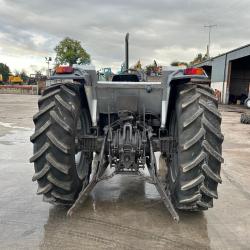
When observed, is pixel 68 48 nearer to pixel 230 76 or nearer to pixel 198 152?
pixel 230 76

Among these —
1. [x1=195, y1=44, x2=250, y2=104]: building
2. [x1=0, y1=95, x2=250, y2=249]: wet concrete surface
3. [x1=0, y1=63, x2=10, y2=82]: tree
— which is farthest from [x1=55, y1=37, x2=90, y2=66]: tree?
[x1=0, y1=95, x2=250, y2=249]: wet concrete surface

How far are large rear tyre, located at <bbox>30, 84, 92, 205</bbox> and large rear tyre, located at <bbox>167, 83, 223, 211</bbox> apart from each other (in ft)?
4.09

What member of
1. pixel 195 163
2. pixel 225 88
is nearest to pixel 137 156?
pixel 195 163

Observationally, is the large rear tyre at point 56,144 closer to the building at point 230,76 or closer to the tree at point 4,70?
the building at point 230,76

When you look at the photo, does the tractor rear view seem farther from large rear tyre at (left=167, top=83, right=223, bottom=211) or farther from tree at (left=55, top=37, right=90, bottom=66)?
tree at (left=55, top=37, right=90, bottom=66)

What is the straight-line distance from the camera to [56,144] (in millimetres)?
4047

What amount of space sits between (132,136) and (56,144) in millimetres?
990

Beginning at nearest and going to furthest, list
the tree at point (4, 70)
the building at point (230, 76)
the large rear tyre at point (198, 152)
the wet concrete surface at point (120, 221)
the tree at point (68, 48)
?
the wet concrete surface at point (120, 221) < the large rear tyre at point (198, 152) < the building at point (230, 76) < the tree at point (68, 48) < the tree at point (4, 70)

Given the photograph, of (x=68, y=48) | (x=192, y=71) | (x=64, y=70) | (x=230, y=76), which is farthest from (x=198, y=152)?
(x=68, y=48)

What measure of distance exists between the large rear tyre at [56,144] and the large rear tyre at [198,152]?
1.25 meters

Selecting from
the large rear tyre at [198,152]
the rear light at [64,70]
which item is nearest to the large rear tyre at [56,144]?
the rear light at [64,70]

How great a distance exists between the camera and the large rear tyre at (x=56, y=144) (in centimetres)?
407

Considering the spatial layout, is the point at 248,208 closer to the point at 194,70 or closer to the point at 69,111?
the point at 194,70

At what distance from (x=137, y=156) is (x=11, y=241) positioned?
1731 mm
